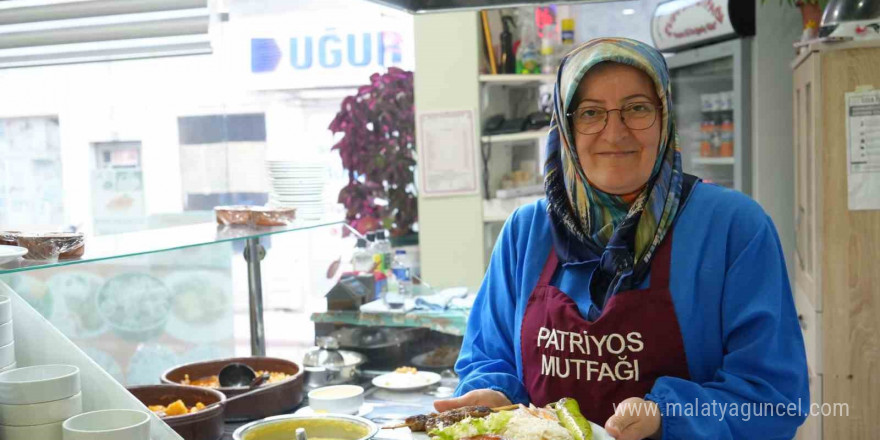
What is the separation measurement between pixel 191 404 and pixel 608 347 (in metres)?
1.16

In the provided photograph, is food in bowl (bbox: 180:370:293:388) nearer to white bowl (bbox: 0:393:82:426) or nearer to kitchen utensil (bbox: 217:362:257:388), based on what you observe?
kitchen utensil (bbox: 217:362:257:388)

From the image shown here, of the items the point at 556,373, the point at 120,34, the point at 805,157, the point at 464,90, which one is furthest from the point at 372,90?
the point at 556,373

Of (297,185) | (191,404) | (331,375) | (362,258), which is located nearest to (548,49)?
(362,258)

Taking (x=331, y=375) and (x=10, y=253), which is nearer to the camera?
(x=10, y=253)

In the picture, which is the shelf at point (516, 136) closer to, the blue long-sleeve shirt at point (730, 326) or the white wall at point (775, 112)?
the white wall at point (775, 112)

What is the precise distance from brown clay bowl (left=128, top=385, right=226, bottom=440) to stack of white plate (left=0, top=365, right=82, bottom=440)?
0.36 meters

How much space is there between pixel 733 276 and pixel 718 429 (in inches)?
11.2

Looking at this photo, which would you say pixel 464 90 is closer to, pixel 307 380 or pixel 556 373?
pixel 307 380

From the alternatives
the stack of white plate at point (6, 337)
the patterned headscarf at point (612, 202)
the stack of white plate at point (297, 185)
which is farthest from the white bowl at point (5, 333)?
the stack of white plate at point (297, 185)

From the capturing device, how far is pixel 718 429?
5.10ft

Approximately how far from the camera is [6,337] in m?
1.64

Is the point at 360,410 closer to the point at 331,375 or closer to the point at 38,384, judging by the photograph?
the point at 331,375

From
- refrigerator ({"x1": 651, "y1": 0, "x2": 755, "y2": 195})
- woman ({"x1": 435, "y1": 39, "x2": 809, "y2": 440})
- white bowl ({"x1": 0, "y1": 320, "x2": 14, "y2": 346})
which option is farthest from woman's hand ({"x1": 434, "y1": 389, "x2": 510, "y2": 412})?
refrigerator ({"x1": 651, "y1": 0, "x2": 755, "y2": 195})

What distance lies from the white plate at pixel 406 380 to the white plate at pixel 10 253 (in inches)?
47.6
